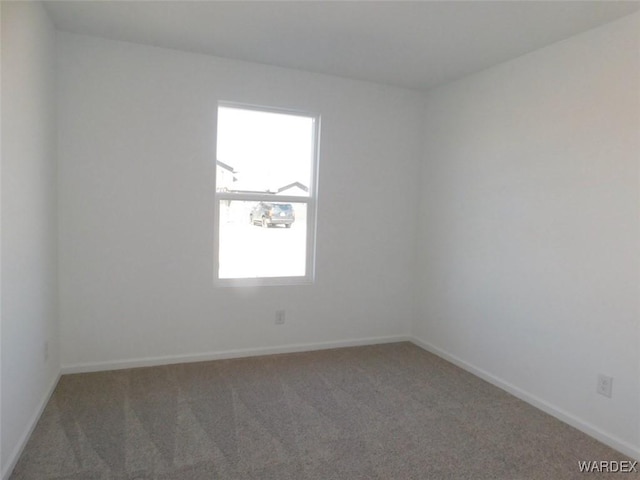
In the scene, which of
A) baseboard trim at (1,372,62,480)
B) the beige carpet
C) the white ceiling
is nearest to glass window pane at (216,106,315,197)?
the white ceiling

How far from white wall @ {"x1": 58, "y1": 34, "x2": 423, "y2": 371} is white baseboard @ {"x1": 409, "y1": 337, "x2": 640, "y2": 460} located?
3.22 feet

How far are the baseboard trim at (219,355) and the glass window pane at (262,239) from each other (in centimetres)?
65

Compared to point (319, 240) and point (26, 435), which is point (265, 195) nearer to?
point (319, 240)

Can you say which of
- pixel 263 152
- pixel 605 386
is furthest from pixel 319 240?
pixel 605 386

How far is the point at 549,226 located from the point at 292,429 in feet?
7.04

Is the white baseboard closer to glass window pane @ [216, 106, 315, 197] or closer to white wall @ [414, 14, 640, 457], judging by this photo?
white wall @ [414, 14, 640, 457]

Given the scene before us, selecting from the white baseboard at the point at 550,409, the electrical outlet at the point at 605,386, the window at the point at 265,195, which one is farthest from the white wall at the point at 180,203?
the electrical outlet at the point at 605,386

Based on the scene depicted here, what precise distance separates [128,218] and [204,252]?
0.63m

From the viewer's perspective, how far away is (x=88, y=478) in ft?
6.59

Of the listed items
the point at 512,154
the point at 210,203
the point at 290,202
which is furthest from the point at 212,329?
the point at 512,154

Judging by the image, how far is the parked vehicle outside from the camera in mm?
3705

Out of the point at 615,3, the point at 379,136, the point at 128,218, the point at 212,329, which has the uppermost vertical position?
the point at 615,3

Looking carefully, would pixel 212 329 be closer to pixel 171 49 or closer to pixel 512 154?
pixel 171 49

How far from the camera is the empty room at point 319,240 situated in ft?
7.63
